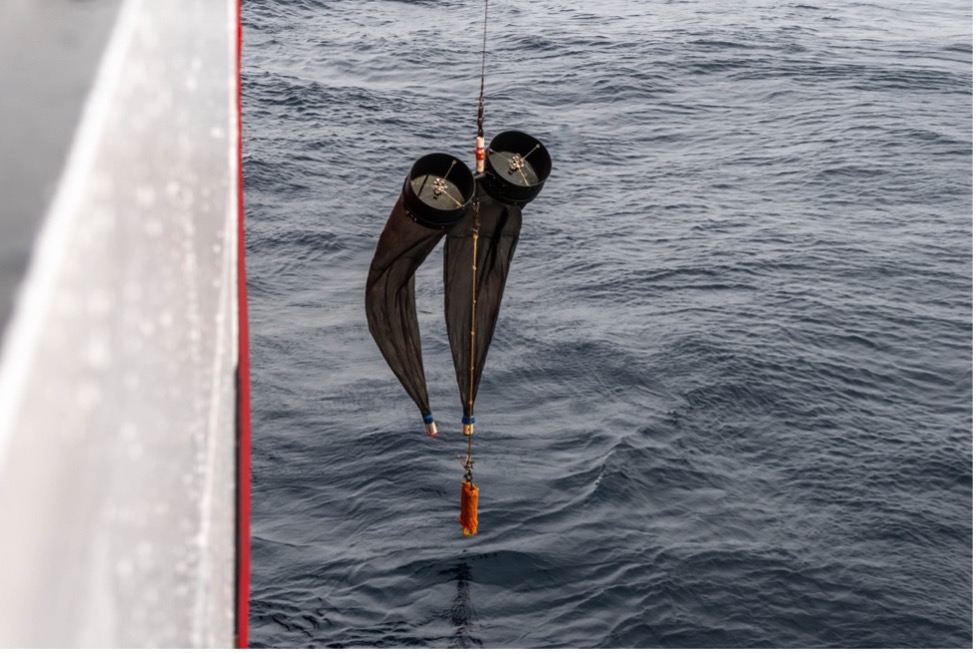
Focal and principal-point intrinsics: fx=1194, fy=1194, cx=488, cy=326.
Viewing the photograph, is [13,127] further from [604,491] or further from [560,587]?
[604,491]

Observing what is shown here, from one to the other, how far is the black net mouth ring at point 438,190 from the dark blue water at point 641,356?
10716mm

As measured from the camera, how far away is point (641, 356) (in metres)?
34.1

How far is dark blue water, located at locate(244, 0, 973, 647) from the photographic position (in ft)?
78.6

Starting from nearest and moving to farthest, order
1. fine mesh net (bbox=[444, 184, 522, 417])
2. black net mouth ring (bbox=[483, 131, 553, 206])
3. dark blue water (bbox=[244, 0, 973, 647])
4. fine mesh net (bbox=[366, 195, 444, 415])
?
1. black net mouth ring (bbox=[483, 131, 553, 206])
2. fine mesh net (bbox=[366, 195, 444, 415])
3. fine mesh net (bbox=[444, 184, 522, 417])
4. dark blue water (bbox=[244, 0, 973, 647])

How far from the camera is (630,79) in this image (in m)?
56.0

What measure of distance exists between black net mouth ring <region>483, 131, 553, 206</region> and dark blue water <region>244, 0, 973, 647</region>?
34.8ft

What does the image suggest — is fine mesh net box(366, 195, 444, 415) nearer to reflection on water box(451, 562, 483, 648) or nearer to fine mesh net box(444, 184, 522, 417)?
fine mesh net box(444, 184, 522, 417)

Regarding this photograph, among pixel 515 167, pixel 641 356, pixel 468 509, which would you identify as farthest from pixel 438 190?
pixel 641 356

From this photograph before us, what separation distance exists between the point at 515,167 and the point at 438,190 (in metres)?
1.24

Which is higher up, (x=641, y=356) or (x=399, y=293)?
(x=399, y=293)

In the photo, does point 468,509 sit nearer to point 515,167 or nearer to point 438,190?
point 515,167

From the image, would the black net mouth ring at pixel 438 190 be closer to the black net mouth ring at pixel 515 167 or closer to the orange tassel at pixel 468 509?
the black net mouth ring at pixel 515 167

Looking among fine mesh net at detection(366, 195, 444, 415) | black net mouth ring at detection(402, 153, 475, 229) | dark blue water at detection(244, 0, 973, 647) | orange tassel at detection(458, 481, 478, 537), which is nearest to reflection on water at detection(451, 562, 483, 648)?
dark blue water at detection(244, 0, 973, 647)

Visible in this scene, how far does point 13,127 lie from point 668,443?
94.8 ft
